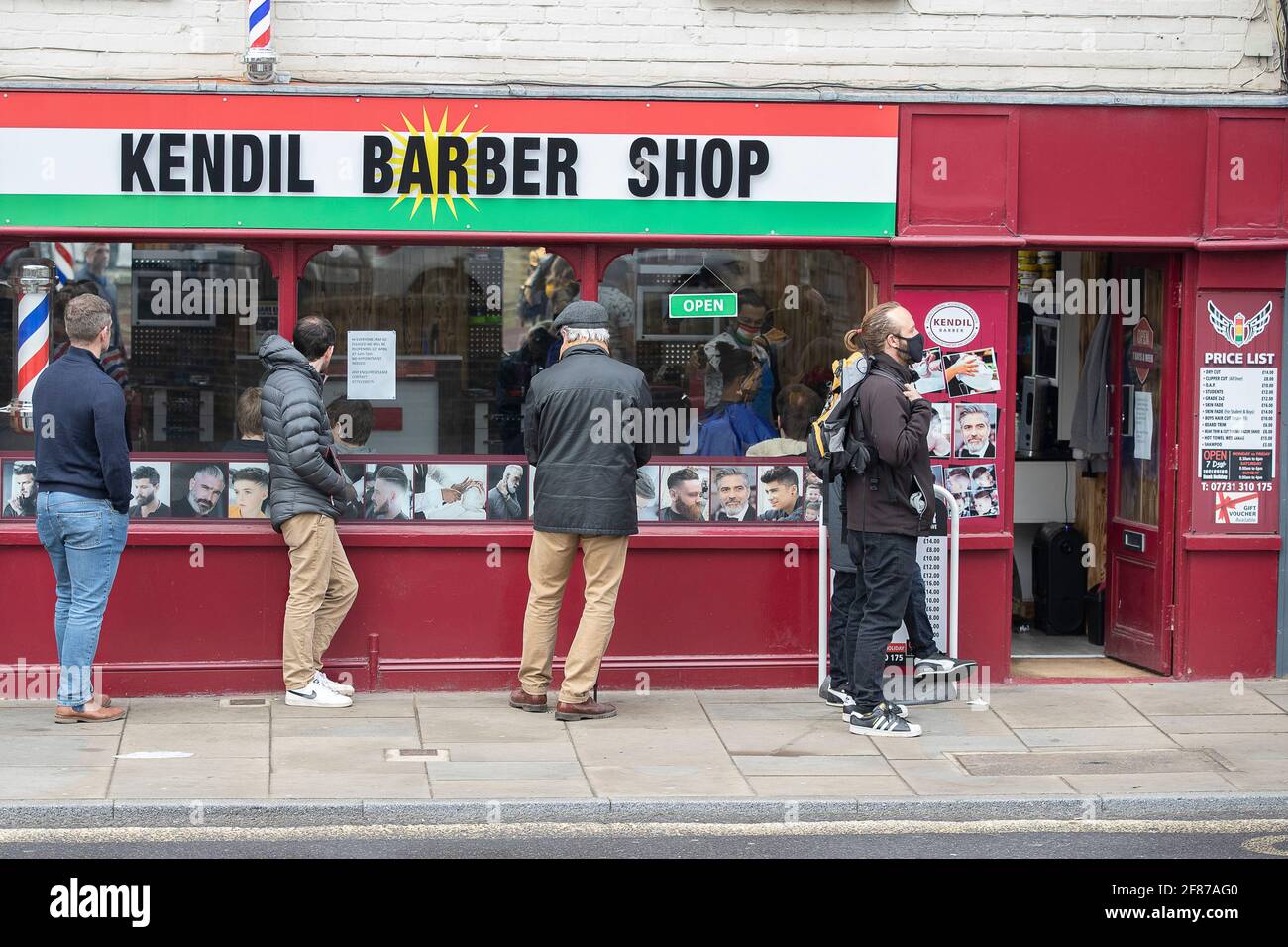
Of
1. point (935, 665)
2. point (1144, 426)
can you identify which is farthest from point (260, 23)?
point (1144, 426)

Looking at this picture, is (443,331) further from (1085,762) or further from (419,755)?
(1085,762)

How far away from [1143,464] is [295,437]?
4.89 m

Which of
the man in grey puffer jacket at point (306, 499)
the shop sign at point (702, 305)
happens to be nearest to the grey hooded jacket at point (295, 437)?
the man in grey puffer jacket at point (306, 499)

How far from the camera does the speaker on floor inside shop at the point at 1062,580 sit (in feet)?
36.3

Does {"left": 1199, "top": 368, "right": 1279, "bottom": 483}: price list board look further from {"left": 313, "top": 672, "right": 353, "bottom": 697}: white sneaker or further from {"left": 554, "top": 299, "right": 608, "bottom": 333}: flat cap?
{"left": 313, "top": 672, "right": 353, "bottom": 697}: white sneaker

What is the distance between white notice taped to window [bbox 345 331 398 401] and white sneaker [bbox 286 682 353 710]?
159cm

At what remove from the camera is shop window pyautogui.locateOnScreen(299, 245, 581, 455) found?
921 cm

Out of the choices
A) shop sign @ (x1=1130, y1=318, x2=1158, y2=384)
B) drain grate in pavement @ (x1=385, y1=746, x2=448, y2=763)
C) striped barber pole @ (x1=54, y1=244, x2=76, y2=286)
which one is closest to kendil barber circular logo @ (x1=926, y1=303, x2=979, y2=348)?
shop sign @ (x1=1130, y1=318, x2=1158, y2=384)

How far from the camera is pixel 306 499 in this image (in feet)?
28.3

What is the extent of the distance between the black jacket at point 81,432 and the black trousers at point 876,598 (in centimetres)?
350

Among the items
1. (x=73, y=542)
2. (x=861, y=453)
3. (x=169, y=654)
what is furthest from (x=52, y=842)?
(x=861, y=453)

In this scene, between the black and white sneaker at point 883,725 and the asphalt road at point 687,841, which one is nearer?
the asphalt road at point 687,841

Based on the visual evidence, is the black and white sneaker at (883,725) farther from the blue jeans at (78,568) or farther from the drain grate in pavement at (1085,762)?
the blue jeans at (78,568)

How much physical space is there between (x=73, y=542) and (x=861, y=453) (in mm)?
3732
